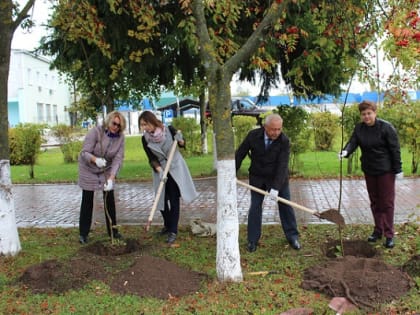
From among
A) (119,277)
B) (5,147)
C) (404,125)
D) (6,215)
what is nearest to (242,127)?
(404,125)

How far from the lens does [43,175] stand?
13.6 m

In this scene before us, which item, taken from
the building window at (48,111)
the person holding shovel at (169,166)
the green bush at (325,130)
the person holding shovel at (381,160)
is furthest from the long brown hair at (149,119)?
the building window at (48,111)

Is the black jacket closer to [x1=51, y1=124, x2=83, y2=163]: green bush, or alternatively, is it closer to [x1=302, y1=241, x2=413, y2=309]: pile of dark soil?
[x1=302, y1=241, x2=413, y2=309]: pile of dark soil

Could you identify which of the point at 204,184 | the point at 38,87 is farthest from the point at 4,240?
the point at 38,87

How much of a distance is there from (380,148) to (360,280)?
180cm

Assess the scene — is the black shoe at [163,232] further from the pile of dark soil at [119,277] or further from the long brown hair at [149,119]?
the long brown hair at [149,119]

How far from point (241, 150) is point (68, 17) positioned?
289cm

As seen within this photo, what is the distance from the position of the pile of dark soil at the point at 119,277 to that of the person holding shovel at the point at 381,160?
89.4 inches

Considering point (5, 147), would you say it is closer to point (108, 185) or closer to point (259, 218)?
point (108, 185)

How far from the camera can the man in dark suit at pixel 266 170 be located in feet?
17.4

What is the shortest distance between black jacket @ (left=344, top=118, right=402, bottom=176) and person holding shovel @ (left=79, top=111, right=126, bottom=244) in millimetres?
2870

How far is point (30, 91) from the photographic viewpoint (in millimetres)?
46750

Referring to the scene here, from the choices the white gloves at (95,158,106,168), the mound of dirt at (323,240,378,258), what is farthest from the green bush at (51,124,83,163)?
the mound of dirt at (323,240,378,258)

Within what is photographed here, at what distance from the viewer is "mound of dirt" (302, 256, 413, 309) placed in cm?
395
